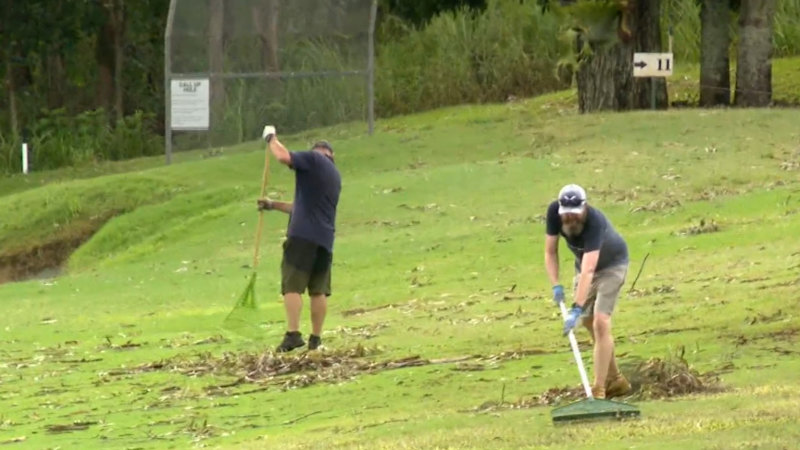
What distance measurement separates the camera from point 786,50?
40844 millimetres

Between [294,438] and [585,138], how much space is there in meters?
17.7

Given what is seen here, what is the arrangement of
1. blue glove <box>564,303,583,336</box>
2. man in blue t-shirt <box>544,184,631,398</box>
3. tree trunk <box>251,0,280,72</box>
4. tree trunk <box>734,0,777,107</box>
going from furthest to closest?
tree trunk <box>734,0,777,107</box>
tree trunk <box>251,0,280,72</box>
man in blue t-shirt <box>544,184,631,398</box>
blue glove <box>564,303,583,336</box>

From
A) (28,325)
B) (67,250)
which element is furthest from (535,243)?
(67,250)

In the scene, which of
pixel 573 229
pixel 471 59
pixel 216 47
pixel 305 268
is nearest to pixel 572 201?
pixel 573 229

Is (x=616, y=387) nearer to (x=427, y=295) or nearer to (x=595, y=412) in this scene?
(x=595, y=412)

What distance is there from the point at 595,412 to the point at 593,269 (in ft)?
3.86

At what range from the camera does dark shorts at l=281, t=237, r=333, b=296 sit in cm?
1581

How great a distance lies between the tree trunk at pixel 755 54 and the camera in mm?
32219

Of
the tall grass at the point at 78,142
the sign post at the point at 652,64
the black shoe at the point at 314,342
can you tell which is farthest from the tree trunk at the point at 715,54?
the black shoe at the point at 314,342

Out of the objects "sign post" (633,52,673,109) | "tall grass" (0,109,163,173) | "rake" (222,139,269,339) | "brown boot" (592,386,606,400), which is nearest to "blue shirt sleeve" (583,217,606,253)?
"brown boot" (592,386,606,400)

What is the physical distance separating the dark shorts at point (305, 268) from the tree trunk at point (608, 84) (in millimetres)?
16855

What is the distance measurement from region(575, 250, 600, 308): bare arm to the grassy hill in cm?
80

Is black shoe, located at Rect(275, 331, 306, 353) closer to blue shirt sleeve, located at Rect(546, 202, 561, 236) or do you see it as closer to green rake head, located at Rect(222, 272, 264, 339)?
green rake head, located at Rect(222, 272, 264, 339)

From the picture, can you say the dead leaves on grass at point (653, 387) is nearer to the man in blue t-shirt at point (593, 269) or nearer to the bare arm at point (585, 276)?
the man in blue t-shirt at point (593, 269)
